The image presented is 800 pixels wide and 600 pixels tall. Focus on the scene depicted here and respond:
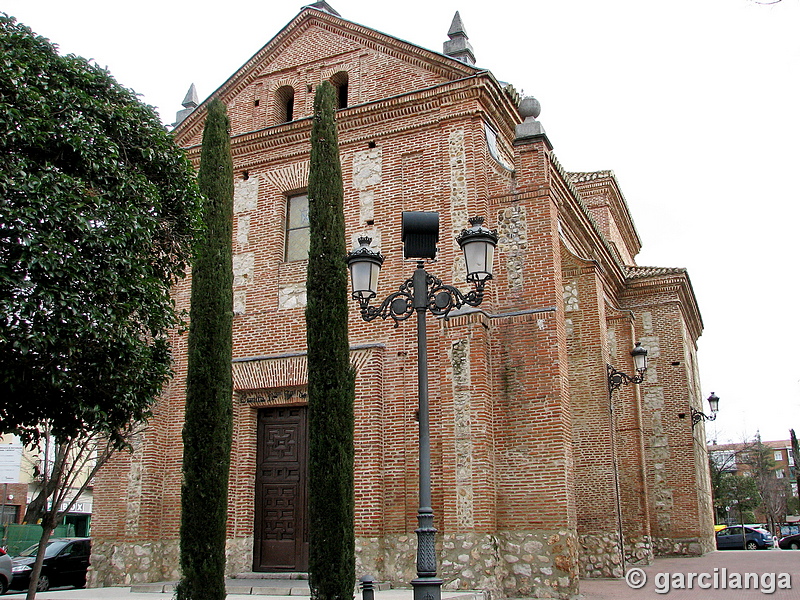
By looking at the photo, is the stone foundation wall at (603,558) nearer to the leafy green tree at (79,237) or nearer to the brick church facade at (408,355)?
the brick church facade at (408,355)

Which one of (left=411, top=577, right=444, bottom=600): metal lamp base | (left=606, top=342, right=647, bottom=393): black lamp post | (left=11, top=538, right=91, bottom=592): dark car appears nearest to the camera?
(left=411, top=577, right=444, bottom=600): metal lamp base

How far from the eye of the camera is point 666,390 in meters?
21.0

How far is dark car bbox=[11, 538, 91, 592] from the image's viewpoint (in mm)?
17578

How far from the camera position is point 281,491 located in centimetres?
1232

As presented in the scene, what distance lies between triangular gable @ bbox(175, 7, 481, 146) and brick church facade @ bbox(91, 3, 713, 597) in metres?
0.04

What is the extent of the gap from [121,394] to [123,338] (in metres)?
0.65

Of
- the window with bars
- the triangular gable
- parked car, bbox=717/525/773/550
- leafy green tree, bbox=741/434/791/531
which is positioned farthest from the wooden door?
leafy green tree, bbox=741/434/791/531

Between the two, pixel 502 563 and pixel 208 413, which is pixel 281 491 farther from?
pixel 502 563

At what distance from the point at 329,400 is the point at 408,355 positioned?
9.02 feet

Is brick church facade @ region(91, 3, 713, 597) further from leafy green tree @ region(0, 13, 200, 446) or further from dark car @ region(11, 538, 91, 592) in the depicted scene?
dark car @ region(11, 538, 91, 592)

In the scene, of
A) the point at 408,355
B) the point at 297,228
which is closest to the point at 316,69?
the point at 297,228

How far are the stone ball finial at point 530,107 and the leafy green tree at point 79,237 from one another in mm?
6792

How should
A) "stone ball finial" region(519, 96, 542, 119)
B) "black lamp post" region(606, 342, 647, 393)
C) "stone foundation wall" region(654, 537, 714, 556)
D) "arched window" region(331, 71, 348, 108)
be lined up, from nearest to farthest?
"stone ball finial" region(519, 96, 542, 119)
"arched window" region(331, 71, 348, 108)
"black lamp post" region(606, 342, 647, 393)
"stone foundation wall" region(654, 537, 714, 556)

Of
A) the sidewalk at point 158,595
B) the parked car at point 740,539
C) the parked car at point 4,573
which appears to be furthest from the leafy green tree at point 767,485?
the parked car at point 4,573
